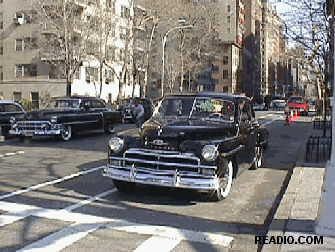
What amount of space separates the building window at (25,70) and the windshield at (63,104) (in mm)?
36992

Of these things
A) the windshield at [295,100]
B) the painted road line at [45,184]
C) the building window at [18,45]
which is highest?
the building window at [18,45]

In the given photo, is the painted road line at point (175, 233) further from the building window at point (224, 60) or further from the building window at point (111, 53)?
the building window at point (224, 60)

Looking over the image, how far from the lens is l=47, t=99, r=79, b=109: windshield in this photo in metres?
17.7

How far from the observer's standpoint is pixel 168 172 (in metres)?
7.32

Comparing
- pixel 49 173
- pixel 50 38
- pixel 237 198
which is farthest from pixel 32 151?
pixel 50 38

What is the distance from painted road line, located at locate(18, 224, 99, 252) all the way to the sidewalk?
2.18 m

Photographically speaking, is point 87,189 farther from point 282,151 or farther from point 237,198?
point 282,151

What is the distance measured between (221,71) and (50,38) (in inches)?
2252

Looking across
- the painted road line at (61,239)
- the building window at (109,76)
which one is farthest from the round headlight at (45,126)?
the building window at (109,76)

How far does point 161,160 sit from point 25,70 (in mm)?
49354

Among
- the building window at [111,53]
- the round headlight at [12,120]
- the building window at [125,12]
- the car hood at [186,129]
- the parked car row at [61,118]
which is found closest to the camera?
the car hood at [186,129]

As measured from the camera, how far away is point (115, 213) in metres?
6.93

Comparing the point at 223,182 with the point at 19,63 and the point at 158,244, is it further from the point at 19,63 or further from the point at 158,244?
the point at 19,63

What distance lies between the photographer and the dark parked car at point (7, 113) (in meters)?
18.1
